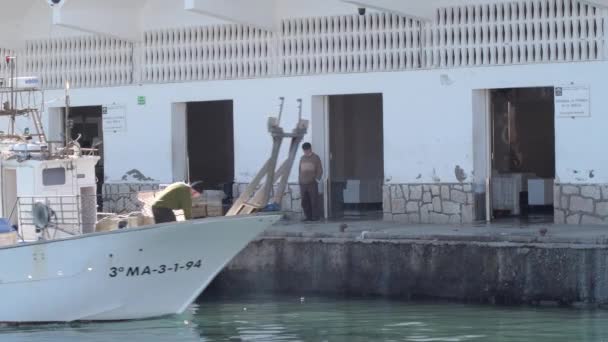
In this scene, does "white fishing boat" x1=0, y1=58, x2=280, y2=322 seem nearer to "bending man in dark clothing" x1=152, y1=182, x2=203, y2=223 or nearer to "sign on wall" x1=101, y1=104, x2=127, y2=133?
"bending man in dark clothing" x1=152, y1=182, x2=203, y2=223

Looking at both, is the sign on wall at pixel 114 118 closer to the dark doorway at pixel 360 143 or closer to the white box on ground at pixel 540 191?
the dark doorway at pixel 360 143

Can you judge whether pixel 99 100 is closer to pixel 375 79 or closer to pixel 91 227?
pixel 375 79

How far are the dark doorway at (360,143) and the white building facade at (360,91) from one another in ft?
0.11

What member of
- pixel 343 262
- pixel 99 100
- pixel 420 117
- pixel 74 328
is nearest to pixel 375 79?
pixel 420 117

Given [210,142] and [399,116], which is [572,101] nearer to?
[399,116]

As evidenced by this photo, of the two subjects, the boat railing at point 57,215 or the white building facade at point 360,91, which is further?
the white building facade at point 360,91

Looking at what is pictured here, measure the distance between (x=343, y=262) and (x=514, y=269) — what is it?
282cm

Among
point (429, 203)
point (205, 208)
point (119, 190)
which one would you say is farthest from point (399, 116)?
point (119, 190)

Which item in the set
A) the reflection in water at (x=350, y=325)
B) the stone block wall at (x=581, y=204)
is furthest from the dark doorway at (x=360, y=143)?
the reflection in water at (x=350, y=325)

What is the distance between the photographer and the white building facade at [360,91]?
21922 millimetres

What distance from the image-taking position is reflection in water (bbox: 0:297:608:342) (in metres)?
17.4

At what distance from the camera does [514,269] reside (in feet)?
63.9

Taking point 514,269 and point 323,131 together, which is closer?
point 514,269

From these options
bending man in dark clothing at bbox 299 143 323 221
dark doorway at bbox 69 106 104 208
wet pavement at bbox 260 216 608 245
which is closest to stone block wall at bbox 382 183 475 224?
wet pavement at bbox 260 216 608 245
